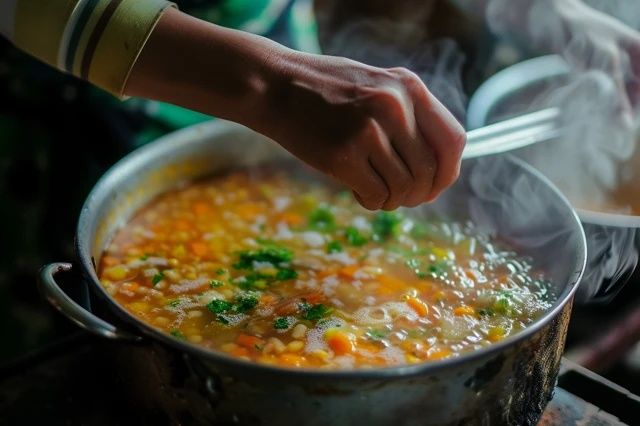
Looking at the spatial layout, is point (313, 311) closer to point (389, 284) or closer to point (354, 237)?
point (389, 284)

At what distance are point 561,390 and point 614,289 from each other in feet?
1.28

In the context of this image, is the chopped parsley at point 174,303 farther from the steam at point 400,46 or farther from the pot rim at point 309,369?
the steam at point 400,46

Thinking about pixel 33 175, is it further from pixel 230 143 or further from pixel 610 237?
pixel 610 237

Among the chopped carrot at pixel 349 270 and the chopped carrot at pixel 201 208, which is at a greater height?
the chopped carrot at pixel 349 270

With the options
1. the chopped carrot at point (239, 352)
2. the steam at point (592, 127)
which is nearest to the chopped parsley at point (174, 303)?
the chopped carrot at point (239, 352)

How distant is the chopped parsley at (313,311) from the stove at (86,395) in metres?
0.44

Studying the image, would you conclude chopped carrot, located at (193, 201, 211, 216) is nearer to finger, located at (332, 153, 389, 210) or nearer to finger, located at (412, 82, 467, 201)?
finger, located at (332, 153, 389, 210)

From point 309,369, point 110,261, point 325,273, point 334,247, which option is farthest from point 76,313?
point 334,247

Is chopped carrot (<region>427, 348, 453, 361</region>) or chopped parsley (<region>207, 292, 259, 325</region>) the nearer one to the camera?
chopped carrot (<region>427, 348, 453, 361</region>)

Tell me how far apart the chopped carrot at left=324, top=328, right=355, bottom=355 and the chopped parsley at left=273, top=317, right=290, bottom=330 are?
0.32 ft

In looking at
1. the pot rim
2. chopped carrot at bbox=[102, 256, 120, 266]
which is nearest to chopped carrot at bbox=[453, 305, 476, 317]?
the pot rim

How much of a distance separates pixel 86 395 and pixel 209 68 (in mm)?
839

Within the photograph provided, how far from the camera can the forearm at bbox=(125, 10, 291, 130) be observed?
1.41 m

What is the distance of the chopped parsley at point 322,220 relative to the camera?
205 cm
